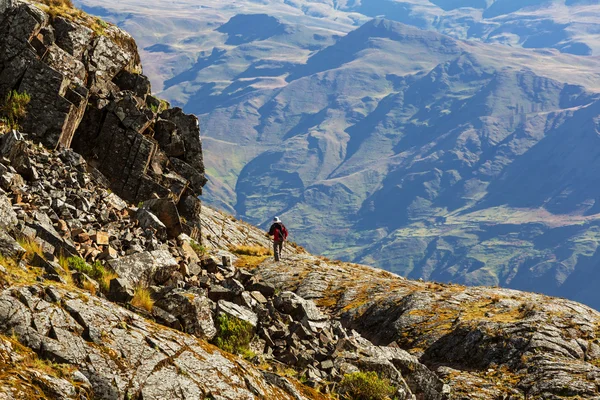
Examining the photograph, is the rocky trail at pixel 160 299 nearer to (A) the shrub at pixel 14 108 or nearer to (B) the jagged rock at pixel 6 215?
(B) the jagged rock at pixel 6 215

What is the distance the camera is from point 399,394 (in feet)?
61.8

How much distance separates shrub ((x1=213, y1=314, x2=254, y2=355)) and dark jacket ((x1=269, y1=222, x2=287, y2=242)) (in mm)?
21463

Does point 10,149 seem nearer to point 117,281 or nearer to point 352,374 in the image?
point 117,281

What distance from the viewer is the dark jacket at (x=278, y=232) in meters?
41.0

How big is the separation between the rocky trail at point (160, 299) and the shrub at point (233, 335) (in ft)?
0.19

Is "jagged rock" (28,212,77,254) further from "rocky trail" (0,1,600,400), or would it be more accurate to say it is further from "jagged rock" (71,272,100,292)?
"jagged rock" (71,272,100,292)

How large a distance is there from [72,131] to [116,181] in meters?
3.30

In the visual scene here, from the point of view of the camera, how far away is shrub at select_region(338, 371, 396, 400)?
1794 cm

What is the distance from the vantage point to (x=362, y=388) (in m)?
18.0

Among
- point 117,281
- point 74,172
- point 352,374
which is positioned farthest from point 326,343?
point 74,172

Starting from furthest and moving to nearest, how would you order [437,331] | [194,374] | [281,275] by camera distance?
[281,275]
[437,331]
[194,374]

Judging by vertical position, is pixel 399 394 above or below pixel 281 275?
above

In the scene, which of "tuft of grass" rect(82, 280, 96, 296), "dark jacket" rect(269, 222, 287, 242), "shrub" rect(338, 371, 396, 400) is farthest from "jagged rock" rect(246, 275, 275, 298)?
"dark jacket" rect(269, 222, 287, 242)

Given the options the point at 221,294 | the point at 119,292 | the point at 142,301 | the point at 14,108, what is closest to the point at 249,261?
the point at 14,108
